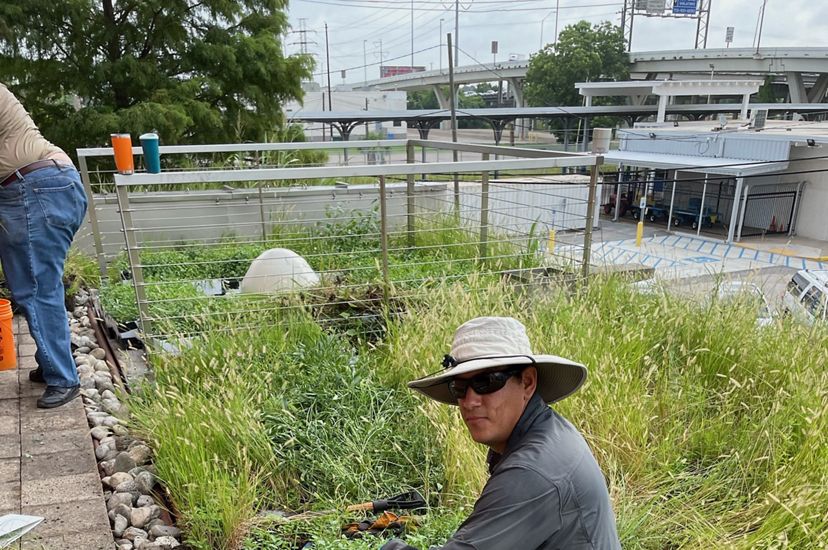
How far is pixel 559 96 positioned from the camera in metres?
50.5

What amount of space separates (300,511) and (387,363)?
118 cm

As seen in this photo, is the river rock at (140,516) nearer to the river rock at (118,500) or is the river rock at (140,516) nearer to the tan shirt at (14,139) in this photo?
the river rock at (118,500)

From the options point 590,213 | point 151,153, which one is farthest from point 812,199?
point 151,153

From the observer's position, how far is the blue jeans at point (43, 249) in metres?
2.98

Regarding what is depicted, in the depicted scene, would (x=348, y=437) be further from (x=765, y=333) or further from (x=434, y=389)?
(x=765, y=333)

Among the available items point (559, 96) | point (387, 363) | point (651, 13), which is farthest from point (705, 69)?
point (387, 363)

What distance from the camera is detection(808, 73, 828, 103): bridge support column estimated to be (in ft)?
155

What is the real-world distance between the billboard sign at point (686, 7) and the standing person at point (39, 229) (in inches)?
2748

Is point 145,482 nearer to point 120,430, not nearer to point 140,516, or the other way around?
point 140,516

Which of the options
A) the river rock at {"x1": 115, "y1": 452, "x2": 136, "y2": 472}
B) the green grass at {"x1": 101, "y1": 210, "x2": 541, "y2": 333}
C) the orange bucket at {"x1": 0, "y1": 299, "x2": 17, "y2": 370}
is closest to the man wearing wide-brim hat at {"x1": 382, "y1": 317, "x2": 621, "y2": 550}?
the river rock at {"x1": 115, "y1": 452, "x2": 136, "y2": 472}

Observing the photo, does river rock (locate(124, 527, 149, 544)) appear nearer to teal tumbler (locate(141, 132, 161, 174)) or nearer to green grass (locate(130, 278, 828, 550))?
green grass (locate(130, 278, 828, 550))

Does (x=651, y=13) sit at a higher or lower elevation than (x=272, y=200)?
higher

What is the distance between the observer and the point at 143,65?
29.4ft

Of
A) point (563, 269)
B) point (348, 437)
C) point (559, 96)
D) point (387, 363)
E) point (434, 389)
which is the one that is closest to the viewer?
point (434, 389)
